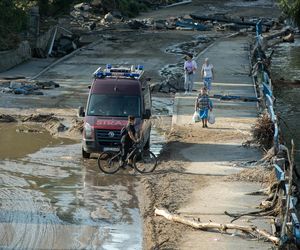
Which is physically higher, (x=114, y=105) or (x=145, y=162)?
(x=114, y=105)

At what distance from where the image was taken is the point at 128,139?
23.3m

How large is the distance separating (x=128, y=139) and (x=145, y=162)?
105cm

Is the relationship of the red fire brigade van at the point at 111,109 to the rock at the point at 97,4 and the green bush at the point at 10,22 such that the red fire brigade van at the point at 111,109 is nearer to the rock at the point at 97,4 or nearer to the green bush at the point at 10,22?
the green bush at the point at 10,22

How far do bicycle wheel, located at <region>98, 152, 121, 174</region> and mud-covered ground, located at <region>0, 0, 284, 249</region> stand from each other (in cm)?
24

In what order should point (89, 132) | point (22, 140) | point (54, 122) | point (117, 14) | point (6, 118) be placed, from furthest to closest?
point (117, 14) → point (6, 118) → point (54, 122) → point (22, 140) → point (89, 132)

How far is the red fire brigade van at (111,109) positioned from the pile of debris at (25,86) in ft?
35.6

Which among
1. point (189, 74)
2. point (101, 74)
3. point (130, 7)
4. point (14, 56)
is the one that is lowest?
point (130, 7)

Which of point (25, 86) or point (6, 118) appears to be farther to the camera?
point (25, 86)

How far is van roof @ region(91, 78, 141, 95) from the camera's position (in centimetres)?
2528

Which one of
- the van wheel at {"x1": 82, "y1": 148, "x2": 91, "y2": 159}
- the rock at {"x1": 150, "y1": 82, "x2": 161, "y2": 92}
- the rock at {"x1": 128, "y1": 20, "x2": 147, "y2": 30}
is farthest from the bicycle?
the rock at {"x1": 128, "y1": 20, "x2": 147, "y2": 30}

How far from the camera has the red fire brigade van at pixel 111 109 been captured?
24.1m

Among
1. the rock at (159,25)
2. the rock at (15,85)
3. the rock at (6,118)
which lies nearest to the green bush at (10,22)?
the rock at (15,85)

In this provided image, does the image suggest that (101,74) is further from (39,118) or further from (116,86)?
(39,118)

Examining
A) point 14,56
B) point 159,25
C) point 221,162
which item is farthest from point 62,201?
point 159,25
